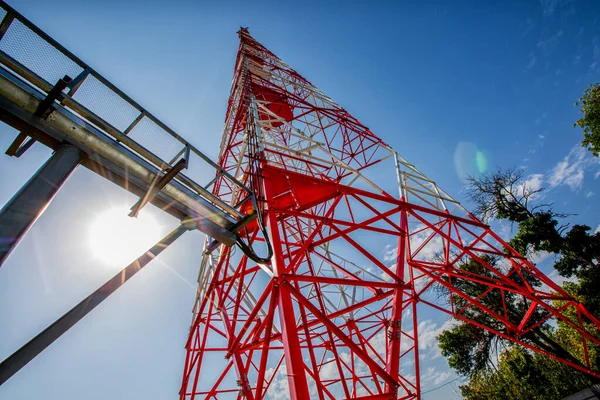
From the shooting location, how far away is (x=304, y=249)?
14.4 feet

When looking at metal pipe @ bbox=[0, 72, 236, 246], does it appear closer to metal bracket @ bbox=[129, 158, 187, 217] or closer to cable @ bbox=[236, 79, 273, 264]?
metal bracket @ bbox=[129, 158, 187, 217]

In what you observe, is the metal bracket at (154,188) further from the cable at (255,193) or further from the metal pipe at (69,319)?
the cable at (255,193)

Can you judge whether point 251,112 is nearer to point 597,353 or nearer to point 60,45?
point 60,45

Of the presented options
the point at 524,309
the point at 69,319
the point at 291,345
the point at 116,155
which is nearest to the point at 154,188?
the point at 116,155

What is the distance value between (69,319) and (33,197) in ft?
3.49

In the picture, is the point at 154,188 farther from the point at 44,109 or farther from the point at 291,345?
the point at 291,345

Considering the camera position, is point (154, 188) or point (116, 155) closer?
point (116, 155)

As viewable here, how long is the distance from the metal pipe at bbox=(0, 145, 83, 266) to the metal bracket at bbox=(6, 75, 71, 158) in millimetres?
308

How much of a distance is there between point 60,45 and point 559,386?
23.6 metres

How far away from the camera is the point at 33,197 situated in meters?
2.28

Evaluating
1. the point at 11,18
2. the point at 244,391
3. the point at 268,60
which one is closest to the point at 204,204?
the point at 11,18

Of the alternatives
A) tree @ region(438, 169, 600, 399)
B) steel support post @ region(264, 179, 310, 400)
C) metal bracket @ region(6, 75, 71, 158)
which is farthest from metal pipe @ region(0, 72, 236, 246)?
tree @ region(438, 169, 600, 399)

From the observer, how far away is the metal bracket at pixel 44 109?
2.60 meters

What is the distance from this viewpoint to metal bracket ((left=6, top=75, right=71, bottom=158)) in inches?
102
